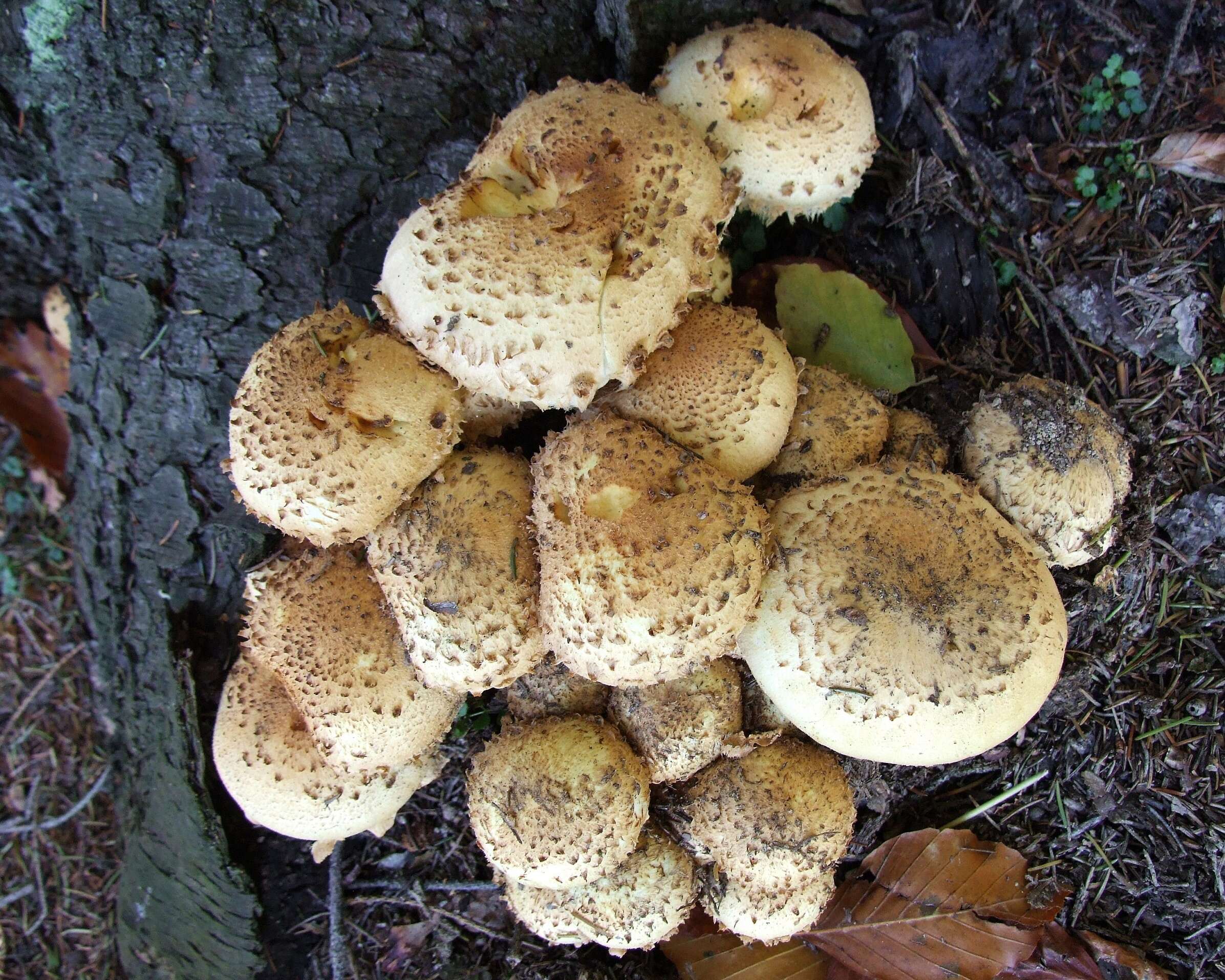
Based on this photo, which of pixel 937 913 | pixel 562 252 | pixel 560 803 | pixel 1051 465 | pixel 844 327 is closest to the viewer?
pixel 562 252

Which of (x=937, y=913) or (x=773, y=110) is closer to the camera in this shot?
(x=773, y=110)

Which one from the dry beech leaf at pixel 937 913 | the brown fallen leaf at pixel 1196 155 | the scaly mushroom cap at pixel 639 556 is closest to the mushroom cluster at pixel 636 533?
the scaly mushroom cap at pixel 639 556

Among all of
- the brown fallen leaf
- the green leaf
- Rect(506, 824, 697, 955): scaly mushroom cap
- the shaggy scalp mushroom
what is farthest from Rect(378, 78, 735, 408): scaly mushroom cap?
the brown fallen leaf

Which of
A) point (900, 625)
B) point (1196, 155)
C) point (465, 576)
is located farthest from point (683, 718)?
point (1196, 155)

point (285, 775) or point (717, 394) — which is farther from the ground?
point (717, 394)

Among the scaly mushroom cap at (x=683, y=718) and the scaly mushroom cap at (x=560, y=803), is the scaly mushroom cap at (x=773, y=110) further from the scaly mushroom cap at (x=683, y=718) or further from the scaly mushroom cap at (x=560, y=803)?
the scaly mushroom cap at (x=560, y=803)

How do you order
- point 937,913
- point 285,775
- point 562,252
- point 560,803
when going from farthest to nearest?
point 937,913 < point 285,775 < point 560,803 < point 562,252

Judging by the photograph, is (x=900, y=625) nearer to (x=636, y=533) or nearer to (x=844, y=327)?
(x=636, y=533)
